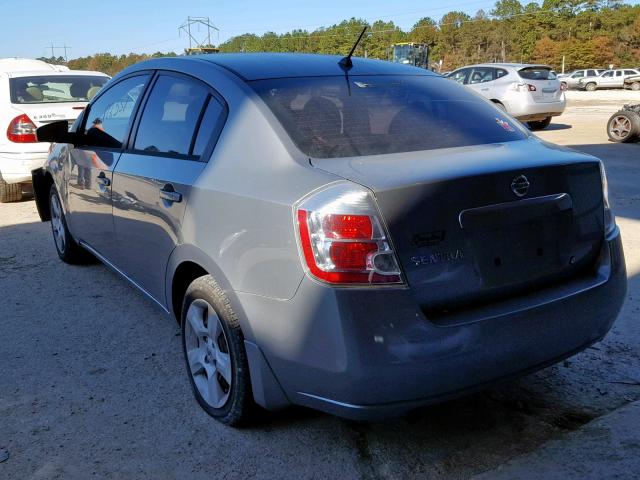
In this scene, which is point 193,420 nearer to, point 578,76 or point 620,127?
point 620,127

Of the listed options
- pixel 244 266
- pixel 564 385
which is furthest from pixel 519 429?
pixel 244 266

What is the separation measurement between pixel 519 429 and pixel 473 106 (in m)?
1.55

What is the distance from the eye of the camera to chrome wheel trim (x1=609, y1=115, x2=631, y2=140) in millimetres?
12593

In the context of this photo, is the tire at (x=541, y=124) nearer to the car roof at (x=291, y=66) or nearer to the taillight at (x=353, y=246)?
the car roof at (x=291, y=66)

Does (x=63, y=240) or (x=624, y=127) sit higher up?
(x=624, y=127)

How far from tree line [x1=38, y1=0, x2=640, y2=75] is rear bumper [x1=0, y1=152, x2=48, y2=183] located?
160 ft

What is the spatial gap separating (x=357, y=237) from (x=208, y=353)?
1.12 meters

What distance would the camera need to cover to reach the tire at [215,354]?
8.54 feet

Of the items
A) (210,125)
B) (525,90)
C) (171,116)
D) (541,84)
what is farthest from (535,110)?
(210,125)

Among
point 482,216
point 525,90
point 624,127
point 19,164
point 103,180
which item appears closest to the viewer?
point 482,216

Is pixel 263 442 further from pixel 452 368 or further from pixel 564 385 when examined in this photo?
pixel 564 385

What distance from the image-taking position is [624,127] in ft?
41.6

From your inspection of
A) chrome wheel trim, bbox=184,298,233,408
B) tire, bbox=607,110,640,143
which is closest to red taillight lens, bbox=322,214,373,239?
chrome wheel trim, bbox=184,298,233,408

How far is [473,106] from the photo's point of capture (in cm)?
319
